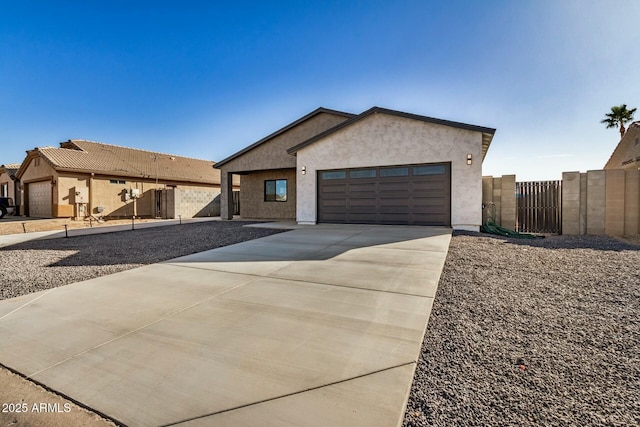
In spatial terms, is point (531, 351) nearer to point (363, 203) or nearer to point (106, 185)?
point (363, 203)

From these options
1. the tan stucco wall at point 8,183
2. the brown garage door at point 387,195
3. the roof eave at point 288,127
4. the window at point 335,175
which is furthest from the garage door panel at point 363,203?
the tan stucco wall at point 8,183

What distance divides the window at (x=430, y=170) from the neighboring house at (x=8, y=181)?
99.7 feet

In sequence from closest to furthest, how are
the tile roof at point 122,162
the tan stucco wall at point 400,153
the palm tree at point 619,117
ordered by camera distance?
the tan stucco wall at point 400,153, the tile roof at point 122,162, the palm tree at point 619,117

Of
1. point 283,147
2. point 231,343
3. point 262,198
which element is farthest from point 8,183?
point 231,343

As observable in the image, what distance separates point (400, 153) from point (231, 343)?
32.8 ft

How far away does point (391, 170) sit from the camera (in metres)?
11.3

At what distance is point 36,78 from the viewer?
1523 cm

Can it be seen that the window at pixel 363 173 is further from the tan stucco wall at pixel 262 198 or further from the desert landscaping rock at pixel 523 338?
the desert landscaping rock at pixel 523 338

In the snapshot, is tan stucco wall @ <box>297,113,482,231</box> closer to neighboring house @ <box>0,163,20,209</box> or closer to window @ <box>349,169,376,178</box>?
window @ <box>349,169,376,178</box>

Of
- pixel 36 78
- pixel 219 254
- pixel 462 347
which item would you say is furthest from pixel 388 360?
pixel 36 78

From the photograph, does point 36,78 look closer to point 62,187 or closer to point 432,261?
point 62,187

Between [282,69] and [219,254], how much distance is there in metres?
10.4

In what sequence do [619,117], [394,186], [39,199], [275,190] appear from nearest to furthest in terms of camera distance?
[394,186] < [275,190] < [39,199] < [619,117]

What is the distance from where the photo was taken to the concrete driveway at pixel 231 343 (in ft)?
5.69
